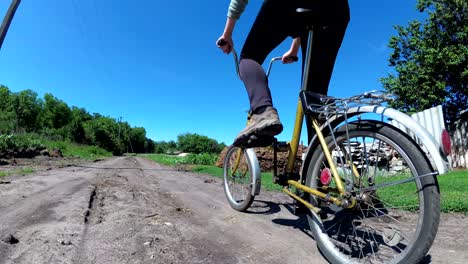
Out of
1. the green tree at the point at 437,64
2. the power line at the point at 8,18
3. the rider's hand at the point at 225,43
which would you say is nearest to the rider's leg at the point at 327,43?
the rider's hand at the point at 225,43

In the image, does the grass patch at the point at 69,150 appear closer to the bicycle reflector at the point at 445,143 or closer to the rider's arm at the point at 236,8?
the rider's arm at the point at 236,8

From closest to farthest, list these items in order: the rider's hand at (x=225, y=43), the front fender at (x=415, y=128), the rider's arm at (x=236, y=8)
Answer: the front fender at (x=415, y=128), the rider's arm at (x=236, y=8), the rider's hand at (x=225, y=43)

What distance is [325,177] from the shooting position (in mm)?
1951

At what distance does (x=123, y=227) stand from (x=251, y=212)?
1305 millimetres

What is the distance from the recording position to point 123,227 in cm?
215

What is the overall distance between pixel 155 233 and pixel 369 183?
54.8 inches

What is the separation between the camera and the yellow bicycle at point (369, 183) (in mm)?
1384

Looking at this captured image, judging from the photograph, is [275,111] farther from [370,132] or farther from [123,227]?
[123,227]

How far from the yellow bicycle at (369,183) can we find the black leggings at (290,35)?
0.18 metres

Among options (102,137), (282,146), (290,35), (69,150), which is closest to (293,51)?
(290,35)

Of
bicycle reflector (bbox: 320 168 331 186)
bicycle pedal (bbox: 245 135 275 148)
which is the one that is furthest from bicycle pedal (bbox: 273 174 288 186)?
bicycle reflector (bbox: 320 168 331 186)

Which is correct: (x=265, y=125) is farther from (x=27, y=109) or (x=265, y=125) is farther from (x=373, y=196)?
(x=27, y=109)

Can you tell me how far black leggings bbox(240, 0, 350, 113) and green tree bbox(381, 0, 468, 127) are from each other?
1919 centimetres

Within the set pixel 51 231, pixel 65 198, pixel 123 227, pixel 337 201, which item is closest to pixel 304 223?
pixel 337 201
